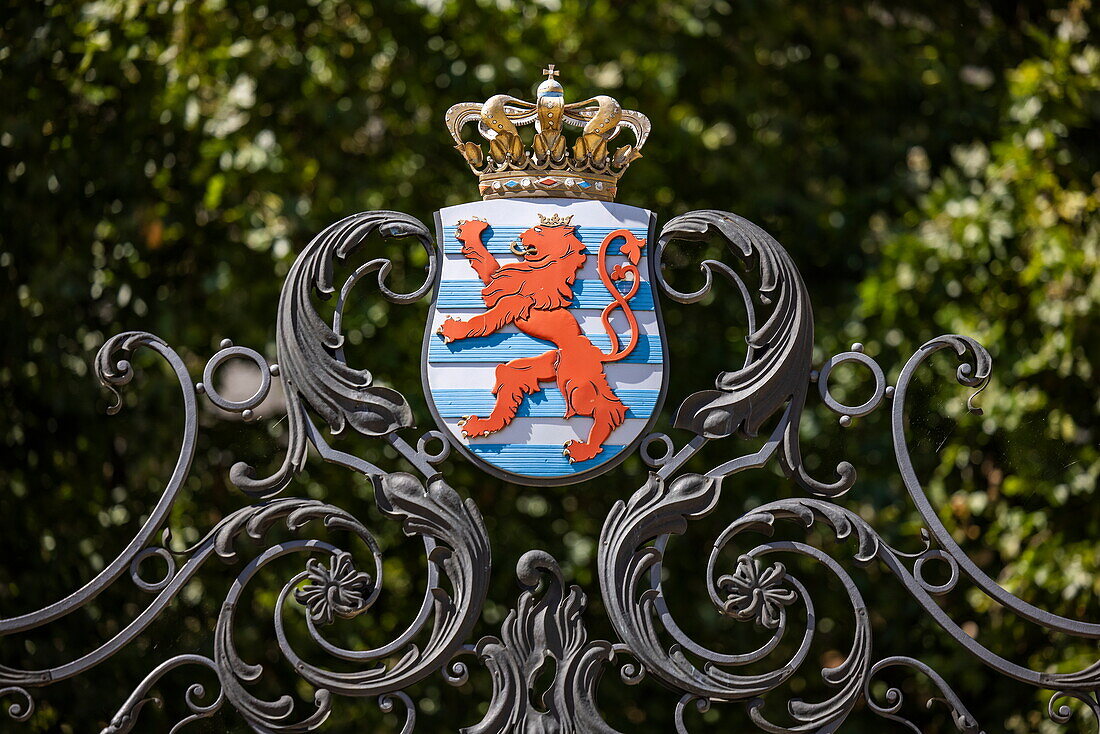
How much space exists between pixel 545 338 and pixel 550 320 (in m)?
0.03

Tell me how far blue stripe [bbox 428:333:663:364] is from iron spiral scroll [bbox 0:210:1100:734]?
11 centimetres

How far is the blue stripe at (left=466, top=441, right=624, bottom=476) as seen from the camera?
2225 mm

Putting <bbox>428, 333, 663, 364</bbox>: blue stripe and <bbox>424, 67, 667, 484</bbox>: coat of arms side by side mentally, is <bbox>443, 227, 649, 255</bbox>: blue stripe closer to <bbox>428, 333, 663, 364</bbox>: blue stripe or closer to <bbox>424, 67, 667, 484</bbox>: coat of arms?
<bbox>424, 67, 667, 484</bbox>: coat of arms

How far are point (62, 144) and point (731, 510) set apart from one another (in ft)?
7.39

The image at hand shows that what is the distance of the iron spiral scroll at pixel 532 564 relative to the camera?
2209mm

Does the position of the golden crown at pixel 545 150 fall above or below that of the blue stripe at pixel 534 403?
above

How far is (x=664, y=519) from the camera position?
2.26 meters

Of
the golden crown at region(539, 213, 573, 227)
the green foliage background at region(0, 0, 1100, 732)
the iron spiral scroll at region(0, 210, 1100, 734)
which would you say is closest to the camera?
the iron spiral scroll at region(0, 210, 1100, 734)

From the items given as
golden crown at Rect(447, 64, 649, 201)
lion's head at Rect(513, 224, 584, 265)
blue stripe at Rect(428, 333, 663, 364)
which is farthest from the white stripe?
golden crown at Rect(447, 64, 649, 201)

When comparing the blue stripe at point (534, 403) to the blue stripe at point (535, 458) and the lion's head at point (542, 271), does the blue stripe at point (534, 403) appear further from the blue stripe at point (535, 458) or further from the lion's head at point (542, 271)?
the lion's head at point (542, 271)

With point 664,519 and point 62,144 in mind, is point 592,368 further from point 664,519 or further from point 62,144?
point 62,144

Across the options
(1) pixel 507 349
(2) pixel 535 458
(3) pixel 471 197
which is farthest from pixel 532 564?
(3) pixel 471 197

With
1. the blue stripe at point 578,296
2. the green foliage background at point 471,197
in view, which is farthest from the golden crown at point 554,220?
the green foliage background at point 471,197

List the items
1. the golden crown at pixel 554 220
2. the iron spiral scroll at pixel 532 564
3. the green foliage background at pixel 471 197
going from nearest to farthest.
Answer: the iron spiral scroll at pixel 532 564 < the golden crown at pixel 554 220 < the green foliage background at pixel 471 197
